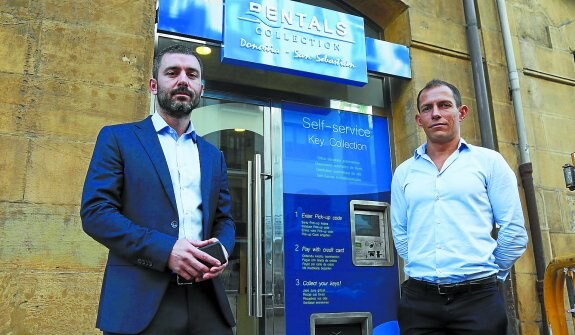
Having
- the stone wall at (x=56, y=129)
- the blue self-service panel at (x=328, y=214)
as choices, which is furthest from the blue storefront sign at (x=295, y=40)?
the stone wall at (x=56, y=129)

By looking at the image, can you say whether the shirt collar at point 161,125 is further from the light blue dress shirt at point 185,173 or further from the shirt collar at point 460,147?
the shirt collar at point 460,147

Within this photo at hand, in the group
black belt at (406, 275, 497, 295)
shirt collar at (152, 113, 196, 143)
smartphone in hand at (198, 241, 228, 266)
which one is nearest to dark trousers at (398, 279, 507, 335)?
black belt at (406, 275, 497, 295)

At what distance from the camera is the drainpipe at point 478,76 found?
5.59 metres

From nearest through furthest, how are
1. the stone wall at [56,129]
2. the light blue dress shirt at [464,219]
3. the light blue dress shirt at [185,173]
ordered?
1. the light blue dress shirt at [185,173]
2. the light blue dress shirt at [464,219]
3. the stone wall at [56,129]

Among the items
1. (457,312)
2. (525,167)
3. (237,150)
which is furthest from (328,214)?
(457,312)

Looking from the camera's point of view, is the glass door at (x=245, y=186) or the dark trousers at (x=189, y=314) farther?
the glass door at (x=245, y=186)

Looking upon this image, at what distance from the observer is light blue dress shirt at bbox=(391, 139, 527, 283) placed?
7.73 ft

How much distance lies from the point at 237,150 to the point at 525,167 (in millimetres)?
3173

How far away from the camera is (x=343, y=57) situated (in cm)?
516

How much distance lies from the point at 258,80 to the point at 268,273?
189 cm

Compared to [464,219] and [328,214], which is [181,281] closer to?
[464,219]

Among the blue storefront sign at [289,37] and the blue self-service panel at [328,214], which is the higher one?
the blue storefront sign at [289,37]

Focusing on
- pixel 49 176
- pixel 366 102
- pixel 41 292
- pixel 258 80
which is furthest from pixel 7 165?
pixel 366 102

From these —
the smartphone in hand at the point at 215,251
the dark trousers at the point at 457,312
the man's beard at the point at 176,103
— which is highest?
the man's beard at the point at 176,103
